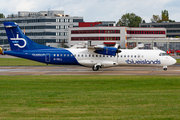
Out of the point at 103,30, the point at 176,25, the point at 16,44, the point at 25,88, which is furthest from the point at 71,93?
the point at 176,25

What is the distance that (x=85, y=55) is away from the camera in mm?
39938

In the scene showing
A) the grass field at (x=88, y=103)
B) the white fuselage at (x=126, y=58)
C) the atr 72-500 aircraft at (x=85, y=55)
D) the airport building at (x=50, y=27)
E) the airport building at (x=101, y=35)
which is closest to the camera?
the grass field at (x=88, y=103)

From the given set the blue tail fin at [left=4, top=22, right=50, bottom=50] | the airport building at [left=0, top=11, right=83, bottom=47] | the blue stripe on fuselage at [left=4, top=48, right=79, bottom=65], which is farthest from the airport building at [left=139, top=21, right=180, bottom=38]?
the blue tail fin at [left=4, top=22, right=50, bottom=50]

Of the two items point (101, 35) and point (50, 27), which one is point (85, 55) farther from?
point (50, 27)

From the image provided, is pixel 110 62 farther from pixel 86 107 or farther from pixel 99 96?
pixel 86 107

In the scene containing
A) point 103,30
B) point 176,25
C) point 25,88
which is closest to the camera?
point 25,88

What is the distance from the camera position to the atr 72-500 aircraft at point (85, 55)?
3891cm

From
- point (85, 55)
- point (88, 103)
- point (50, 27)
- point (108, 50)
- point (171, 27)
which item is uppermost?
point (171, 27)

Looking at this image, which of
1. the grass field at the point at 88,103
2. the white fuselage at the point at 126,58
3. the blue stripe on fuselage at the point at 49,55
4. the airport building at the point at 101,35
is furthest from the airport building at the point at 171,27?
the grass field at the point at 88,103

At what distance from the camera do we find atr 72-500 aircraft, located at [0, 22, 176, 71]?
3891cm

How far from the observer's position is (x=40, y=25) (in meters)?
138

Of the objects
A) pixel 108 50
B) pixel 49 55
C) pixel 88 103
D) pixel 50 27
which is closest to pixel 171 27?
pixel 50 27

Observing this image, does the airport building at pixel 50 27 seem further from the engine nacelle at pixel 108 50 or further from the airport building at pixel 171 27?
the engine nacelle at pixel 108 50

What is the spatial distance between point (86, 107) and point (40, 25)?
12626cm
